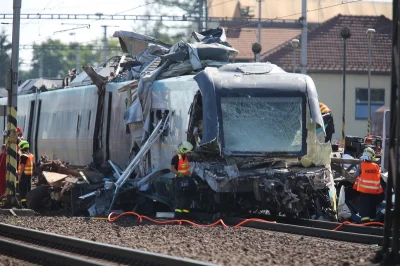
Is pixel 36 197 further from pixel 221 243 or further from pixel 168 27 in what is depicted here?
pixel 168 27

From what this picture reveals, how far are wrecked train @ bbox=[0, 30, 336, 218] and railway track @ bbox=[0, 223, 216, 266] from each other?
3.44 m

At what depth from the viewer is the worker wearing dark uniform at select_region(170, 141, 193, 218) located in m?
17.0

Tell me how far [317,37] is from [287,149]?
4532cm

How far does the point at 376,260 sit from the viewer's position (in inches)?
421

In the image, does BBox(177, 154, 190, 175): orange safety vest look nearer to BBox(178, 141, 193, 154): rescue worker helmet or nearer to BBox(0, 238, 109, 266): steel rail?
BBox(178, 141, 193, 154): rescue worker helmet

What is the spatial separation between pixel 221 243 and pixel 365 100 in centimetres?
4513

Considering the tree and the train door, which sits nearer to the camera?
the train door

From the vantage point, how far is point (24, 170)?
2048cm

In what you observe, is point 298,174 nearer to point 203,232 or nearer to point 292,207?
point 292,207

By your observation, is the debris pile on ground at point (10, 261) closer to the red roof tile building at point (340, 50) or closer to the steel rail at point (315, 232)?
the steel rail at point (315, 232)

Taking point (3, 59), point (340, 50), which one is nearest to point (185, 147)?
point (340, 50)

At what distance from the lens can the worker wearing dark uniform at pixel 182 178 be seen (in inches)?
668

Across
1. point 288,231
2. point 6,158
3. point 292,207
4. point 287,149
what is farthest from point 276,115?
point 6,158

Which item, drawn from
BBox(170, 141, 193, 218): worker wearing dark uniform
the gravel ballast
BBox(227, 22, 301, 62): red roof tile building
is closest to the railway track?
the gravel ballast
